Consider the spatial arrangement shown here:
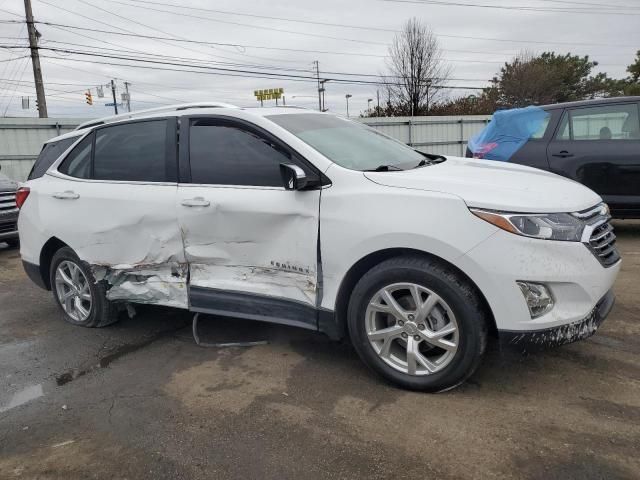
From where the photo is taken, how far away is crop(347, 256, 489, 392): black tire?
2.86 meters

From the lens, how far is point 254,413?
3.03m

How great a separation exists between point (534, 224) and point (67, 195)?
142 inches

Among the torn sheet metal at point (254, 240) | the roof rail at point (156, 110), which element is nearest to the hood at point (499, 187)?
the torn sheet metal at point (254, 240)

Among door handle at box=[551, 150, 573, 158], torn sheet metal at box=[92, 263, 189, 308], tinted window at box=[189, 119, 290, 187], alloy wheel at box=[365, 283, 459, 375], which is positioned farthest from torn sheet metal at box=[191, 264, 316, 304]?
door handle at box=[551, 150, 573, 158]

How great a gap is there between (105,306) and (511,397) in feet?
10.6

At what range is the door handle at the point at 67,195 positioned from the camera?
14.3 ft

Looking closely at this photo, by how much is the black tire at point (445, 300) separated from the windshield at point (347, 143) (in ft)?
2.50

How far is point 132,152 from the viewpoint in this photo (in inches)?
164

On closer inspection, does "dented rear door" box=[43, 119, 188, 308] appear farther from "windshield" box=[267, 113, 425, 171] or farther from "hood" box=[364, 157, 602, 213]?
"hood" box=[364, 157, 602, 213]

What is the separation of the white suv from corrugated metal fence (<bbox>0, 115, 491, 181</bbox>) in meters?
11.2

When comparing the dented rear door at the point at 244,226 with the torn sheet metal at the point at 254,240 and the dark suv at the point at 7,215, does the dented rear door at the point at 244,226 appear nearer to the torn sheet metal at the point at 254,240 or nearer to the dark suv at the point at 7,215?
the torn sheet metal at the point at 254,240

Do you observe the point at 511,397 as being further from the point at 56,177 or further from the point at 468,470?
the point at 56,177

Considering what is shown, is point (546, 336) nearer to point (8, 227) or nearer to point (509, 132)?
point (509, 132)

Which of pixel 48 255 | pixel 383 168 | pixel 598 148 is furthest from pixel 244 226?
pixel 598 148
